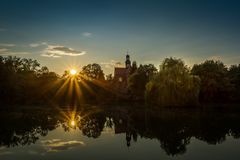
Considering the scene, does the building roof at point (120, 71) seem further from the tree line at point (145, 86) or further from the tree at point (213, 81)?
the tree at point (213, 81)

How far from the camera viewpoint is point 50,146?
15.4 metres

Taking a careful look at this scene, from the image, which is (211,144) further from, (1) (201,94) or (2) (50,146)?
(1) (201,94)

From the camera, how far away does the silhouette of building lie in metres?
86.1

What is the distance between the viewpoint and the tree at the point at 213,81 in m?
58.5

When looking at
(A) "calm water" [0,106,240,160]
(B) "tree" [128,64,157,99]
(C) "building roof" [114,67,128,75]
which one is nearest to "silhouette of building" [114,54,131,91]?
(C) "building roof" [114,67,128,75]

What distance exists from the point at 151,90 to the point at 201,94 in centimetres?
1939

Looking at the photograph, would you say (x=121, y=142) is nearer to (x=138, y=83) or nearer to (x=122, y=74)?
(x=138, y=83)

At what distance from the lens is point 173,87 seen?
40.7 meters

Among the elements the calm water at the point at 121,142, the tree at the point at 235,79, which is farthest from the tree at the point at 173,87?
the tree at the point at 235,79

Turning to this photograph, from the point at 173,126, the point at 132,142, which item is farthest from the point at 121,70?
the point at 132,142

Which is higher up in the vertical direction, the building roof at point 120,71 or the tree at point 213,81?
the building roof at point 120,71

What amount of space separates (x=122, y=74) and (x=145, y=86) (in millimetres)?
37822

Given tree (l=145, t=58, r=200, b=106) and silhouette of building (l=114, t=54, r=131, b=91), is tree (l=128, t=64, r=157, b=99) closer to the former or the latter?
silhouette of building (l=114, t=54, r=131, b=91)

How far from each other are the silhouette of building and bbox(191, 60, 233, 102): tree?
1087 inches
